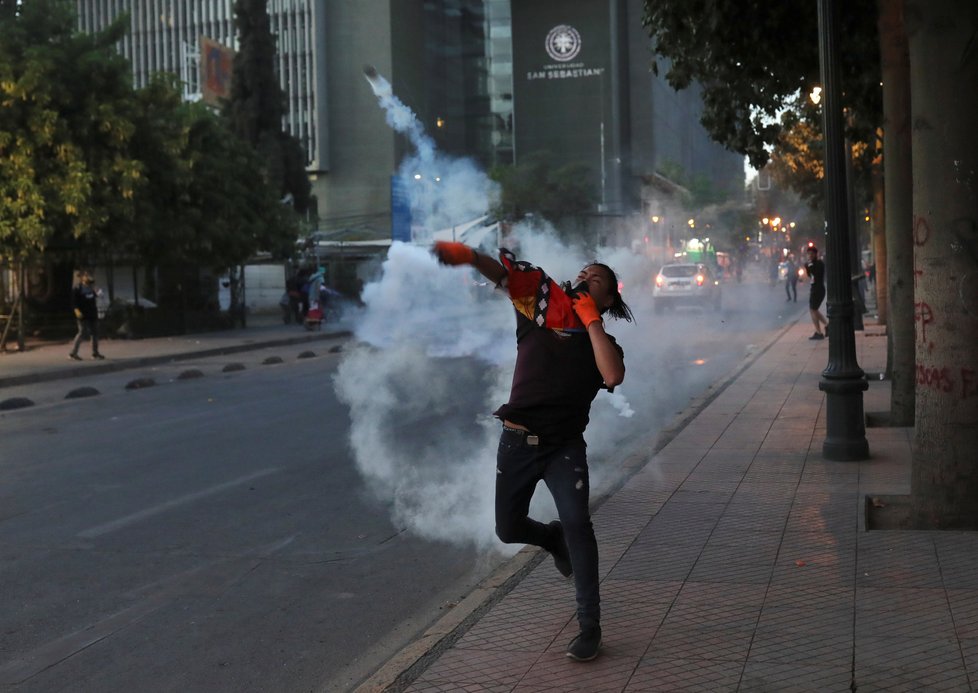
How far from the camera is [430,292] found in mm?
19891

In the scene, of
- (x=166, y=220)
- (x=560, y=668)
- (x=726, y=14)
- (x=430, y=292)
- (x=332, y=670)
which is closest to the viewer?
→ (x=560, y=668)

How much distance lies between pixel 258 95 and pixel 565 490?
135ft

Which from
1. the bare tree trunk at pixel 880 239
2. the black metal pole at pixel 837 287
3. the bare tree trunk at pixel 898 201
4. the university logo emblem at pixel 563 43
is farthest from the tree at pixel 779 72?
the university logo emblem at pixel 563 43

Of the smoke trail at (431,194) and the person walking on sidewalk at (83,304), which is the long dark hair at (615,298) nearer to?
the person walking on sidewalk at (83,304)

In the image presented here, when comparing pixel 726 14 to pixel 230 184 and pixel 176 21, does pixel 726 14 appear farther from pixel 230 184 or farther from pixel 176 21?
pixel 176 21

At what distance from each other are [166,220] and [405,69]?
2921cm

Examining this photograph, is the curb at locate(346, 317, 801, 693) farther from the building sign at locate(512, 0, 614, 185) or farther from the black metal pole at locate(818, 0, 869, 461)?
the building sign at locate(512, 0, 614, 185)

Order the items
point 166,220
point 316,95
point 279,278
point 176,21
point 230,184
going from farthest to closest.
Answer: point 176,21 < point 316,95 < point 279,278 < point 230,184 < point 166,220

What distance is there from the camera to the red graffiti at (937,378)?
661 cm

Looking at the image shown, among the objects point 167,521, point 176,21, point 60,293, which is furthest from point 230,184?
point 176,21

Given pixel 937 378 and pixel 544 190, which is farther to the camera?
pixel 544 190

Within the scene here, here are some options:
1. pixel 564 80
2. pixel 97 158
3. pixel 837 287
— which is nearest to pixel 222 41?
pixel 564 80

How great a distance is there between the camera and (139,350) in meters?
25.8

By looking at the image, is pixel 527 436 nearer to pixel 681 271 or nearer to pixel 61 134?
pixel 61 134
